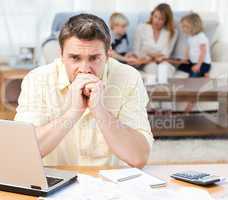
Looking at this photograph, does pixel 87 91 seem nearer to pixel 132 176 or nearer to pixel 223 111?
pixel 132 176

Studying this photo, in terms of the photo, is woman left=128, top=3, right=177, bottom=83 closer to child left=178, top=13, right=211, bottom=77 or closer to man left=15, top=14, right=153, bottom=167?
child left=178, top=13, right=211, bottom=77

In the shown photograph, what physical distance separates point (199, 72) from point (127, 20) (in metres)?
0.87

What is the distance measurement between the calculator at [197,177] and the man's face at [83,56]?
0.53 m

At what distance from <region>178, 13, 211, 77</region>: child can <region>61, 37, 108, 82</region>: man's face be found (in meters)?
3.02

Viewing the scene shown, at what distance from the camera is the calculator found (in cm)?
154

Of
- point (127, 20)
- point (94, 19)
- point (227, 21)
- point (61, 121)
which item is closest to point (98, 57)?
point (94, 19)

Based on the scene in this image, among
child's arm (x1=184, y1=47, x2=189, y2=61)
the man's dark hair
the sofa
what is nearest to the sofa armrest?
the sofa

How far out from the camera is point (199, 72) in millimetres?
4836

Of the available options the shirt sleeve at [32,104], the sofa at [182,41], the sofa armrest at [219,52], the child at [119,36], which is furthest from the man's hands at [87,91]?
the sofa armrest at [219,52]

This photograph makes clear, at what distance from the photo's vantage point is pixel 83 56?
1.87m

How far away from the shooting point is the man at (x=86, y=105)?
183cm

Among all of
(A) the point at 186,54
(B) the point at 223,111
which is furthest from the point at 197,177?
(A) the point at 186,54

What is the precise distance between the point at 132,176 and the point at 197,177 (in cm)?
20

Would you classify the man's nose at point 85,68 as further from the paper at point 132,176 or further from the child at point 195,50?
the child at point 195,50
